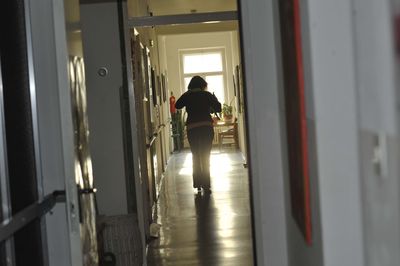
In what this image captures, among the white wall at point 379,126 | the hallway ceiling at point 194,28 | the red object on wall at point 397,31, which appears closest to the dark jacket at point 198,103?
the hallway ceiling at point 194,28

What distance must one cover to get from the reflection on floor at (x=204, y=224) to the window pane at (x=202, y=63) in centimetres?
522

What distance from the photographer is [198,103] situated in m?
7.24

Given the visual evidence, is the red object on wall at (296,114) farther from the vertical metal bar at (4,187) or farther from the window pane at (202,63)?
the window pane at (202,63)

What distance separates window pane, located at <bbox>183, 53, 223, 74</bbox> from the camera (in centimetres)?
1410

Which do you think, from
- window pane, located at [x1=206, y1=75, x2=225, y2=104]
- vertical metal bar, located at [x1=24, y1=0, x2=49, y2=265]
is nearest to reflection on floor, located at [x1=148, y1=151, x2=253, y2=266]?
vertical metal bar, located at [x1=24, y1=0, x2=49, y2=265]

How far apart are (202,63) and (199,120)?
278 inches

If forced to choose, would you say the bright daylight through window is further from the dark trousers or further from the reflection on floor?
the dark trousers

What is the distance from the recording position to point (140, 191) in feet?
14.2

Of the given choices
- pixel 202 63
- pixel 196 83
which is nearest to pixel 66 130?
pixel 196 83

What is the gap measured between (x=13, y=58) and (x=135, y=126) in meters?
1.86

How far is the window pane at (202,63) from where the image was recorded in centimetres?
1410

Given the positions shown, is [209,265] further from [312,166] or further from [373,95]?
[373,95]

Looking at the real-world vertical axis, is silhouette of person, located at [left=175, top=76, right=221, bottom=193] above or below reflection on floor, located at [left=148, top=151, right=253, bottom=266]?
above

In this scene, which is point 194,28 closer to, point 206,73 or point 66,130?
point 206,73
